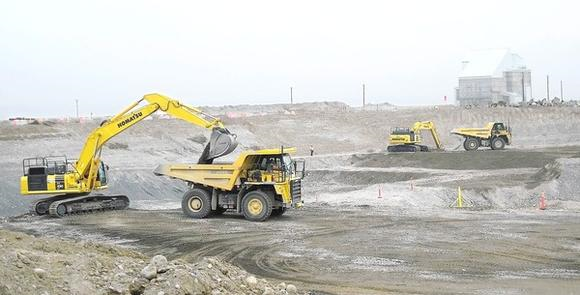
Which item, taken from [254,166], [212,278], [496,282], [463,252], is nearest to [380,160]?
[254,166]

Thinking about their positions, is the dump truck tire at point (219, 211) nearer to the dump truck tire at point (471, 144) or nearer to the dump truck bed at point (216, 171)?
the dump truck bed at point (216, 171)

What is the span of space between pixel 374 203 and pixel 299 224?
6728 millimetres

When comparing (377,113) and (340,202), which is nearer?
(340,202)

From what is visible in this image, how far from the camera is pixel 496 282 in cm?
1273

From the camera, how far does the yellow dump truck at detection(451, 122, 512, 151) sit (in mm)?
48250

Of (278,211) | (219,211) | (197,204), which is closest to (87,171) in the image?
(197,204)

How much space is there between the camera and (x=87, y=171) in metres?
23.9

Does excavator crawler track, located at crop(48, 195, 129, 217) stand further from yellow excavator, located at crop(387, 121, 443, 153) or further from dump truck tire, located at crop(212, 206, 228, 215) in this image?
yellow excavator, located at crop(387, 121, 443, 153)

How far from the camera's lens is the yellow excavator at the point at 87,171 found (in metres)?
22.7

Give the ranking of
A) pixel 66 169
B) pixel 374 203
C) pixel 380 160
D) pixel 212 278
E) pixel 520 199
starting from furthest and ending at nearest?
pixel 380 160
pixel 520 199
pixel 374 203
pixel 66 169
pixel 212 278

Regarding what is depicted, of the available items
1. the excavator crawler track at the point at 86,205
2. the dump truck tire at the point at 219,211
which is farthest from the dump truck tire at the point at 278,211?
the excavator crawler track at the point at 86,205

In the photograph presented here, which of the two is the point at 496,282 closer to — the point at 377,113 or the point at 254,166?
the point at 254,166

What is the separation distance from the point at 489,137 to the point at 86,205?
31804 mm

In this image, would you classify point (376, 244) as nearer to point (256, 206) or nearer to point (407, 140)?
point (256, 206)
